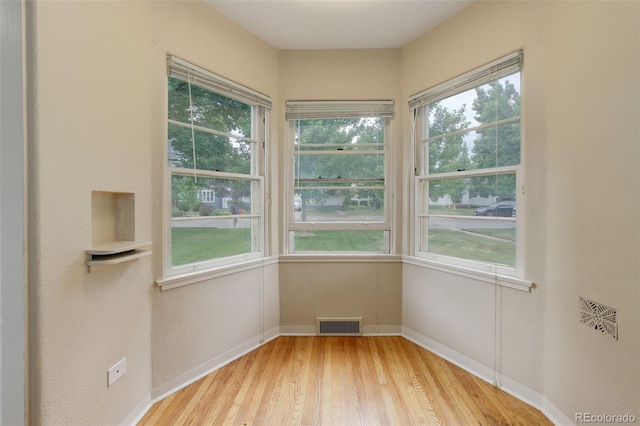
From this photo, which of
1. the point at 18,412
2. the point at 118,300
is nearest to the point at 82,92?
the point at 118,300

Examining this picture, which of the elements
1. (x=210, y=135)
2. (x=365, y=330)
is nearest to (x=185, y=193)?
(x=210, y=135)

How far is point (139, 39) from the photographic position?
164 cm

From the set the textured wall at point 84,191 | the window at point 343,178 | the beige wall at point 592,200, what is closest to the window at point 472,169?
the beige wall at point 592,200

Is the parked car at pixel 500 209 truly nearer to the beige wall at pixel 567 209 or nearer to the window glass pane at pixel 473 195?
the window glass pane at pixel 473 195

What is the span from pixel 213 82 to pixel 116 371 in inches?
75.1

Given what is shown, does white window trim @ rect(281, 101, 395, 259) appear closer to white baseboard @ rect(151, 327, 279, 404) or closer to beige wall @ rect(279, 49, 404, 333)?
beige wall @ rect(279, 49, 404, 333)

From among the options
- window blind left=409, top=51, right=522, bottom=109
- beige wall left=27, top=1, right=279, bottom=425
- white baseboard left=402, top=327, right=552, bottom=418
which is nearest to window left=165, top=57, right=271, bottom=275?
beige wall left=27, top=1, right=279, bottom=425

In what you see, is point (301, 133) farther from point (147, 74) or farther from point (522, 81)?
point (522, 81)

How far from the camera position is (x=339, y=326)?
263 centimetres

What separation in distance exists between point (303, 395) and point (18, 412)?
134cm

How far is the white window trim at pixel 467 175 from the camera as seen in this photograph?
6.00 ft

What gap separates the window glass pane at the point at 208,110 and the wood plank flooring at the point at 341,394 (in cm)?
182

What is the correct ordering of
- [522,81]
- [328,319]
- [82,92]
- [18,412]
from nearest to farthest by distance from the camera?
1. [18,412]
2. [82,92]
3. [522,81]
4. [328,319]

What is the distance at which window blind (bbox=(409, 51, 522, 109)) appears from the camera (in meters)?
1.84
